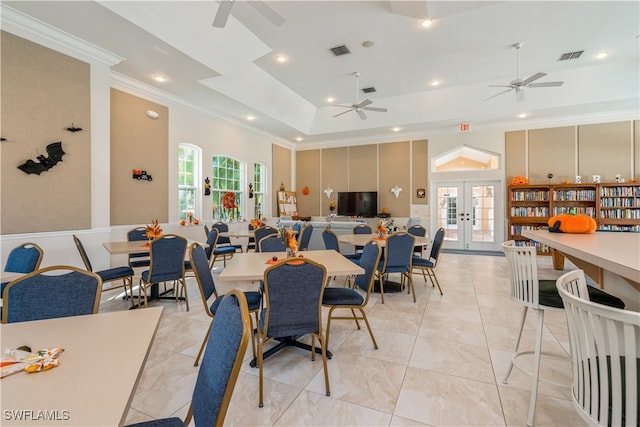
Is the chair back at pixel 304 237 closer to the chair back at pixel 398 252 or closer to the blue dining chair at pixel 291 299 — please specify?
the chair back at pixel 398 252

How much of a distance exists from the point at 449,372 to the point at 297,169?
893 centimetres

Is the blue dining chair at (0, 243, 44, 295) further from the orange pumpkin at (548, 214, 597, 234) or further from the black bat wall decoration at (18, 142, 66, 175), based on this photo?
the orange pumpkin at (548, 214, 597, 234)

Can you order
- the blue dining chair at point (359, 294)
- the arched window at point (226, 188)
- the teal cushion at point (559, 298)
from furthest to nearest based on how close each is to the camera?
1. the arched window at point (226, 188)
2. the blue dining chair at point (359, 294)
3. the teal cushion at point (559, 298)

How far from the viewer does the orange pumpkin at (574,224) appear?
2.70 m

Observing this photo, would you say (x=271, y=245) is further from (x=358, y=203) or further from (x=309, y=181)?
(x=309, y=181)

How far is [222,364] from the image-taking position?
92cm

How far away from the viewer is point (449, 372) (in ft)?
7.50

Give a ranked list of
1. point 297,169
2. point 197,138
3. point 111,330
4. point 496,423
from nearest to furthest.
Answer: point 111,330 < point 496,423 < point 197,138 < point 297,169

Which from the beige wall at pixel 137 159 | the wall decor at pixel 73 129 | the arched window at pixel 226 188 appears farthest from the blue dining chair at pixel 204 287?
the arched window at pixel 226 188

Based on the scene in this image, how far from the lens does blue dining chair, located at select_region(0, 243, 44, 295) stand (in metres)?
2.74

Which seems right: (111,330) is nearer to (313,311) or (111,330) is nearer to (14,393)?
(14,393)

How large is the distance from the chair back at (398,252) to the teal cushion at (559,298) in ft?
6.36

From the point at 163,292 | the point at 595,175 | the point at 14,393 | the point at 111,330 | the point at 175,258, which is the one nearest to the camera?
the point at 14,393

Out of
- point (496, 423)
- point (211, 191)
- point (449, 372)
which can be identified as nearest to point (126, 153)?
point (211, 191)
